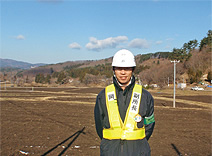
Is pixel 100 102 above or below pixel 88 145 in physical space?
above

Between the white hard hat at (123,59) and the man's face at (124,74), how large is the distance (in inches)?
2.6

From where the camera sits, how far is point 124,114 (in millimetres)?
2369

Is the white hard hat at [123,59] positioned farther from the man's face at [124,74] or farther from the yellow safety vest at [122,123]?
the yellow safety vest at [122,123]

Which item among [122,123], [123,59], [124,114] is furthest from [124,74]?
[122,123]

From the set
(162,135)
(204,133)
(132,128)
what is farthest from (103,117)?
(204,133)

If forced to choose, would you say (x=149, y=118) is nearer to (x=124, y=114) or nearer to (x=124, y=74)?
(x=124, y=114)

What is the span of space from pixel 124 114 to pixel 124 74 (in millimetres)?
471

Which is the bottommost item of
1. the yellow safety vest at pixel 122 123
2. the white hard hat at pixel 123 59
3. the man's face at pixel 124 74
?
the yellow safety vest at pixel 122 123

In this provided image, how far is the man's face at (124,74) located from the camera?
251 centimetres

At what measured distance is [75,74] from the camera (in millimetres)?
143375

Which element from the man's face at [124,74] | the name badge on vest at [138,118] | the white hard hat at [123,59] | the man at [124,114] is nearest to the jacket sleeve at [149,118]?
the man at [124,114]

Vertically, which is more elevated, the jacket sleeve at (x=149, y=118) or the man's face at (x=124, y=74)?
the man's face at (x=124, y=74)

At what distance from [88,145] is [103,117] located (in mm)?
5383

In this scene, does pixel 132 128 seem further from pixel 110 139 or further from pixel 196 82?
pixel 196 82
